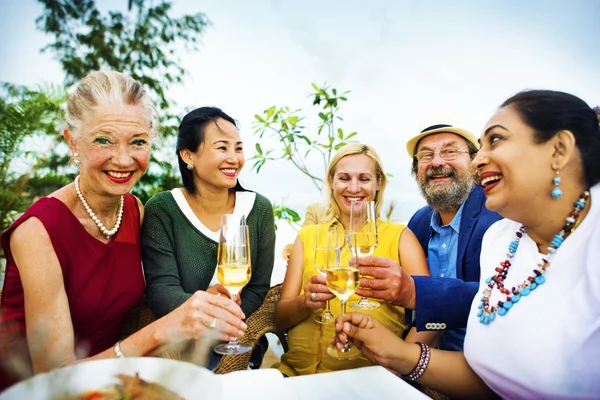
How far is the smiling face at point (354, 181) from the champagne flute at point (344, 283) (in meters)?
1.35

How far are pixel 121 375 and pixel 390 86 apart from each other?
605 centimetres

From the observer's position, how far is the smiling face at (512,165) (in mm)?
1648

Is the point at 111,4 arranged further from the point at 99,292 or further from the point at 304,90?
the point at 99,292

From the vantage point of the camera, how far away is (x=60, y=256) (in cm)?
209

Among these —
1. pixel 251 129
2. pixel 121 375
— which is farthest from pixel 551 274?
pixel 251 129

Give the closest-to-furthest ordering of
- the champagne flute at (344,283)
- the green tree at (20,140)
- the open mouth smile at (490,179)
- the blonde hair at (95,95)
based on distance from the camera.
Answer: the green tree at (20,140), the open mouth smile at (490,179), the champagne flute at (344,283), the blonde hair at (95,95)

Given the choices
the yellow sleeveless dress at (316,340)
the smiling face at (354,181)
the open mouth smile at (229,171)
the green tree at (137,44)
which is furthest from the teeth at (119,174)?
the green tree at (137,44)

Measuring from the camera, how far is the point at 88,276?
2.24 metres

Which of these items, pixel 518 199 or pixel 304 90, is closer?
pixel 518 199

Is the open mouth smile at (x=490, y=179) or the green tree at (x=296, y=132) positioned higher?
the green tree at (x=296, y=132)

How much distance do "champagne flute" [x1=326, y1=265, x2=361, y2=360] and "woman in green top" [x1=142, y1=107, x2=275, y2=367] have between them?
905 mm

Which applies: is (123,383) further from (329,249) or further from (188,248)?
(188,248)

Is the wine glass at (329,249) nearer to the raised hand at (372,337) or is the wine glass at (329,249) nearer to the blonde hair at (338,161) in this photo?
the raised hand at (372,337)

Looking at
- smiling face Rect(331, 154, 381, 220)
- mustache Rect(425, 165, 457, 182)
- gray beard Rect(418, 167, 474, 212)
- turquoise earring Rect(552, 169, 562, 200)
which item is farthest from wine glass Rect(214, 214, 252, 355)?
mustache Rect(425, 165, 457, 182)
